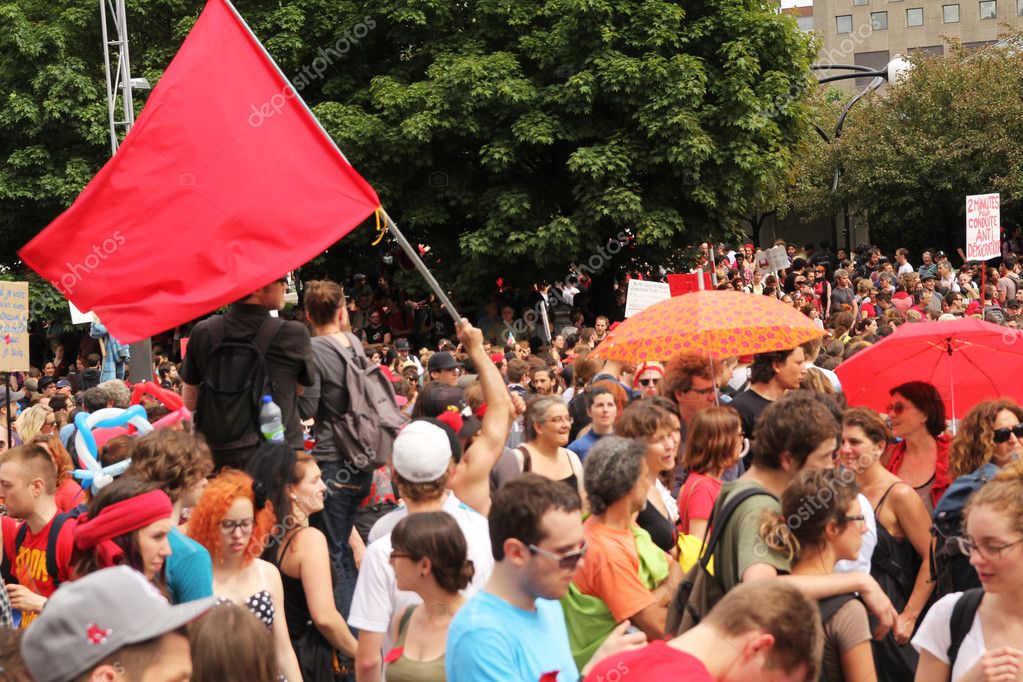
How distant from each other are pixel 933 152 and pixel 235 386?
38.2 meters

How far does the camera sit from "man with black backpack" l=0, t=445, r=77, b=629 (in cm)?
619

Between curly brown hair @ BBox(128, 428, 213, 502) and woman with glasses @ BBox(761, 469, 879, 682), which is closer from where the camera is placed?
woman with glasses @ BBox(761, 469, 879, 682)

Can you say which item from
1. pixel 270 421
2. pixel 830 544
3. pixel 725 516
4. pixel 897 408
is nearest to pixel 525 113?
pixel 897 408

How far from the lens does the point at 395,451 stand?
5668mm

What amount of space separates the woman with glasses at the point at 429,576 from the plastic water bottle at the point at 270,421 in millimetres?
2270

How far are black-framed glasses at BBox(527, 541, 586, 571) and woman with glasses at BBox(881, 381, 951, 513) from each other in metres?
3.60

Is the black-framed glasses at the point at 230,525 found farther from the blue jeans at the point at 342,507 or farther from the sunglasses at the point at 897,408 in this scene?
the sunglasses at the point at 897,408

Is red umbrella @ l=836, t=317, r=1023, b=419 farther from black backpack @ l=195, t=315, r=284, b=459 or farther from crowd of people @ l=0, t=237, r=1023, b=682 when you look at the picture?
black backpack @ l=195, t=315, r=284, b=459

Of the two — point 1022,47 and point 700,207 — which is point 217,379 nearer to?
point 700,207

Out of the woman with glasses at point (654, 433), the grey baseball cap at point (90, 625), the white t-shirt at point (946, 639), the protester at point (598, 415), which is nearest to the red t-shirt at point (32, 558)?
the woman with glasses at point (654, 433)

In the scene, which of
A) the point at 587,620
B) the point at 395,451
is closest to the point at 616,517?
the point at 587,620

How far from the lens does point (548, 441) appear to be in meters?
7.60

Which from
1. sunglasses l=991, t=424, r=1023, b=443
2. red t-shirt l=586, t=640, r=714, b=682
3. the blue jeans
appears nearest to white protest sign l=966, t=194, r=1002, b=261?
sunglasses l=991, t=424, r=1023, b=443

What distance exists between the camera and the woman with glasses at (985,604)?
Result: 175 inches
